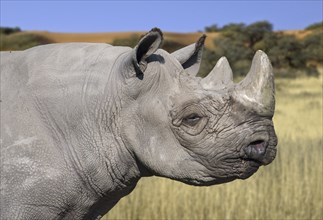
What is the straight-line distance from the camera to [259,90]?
1.61 m

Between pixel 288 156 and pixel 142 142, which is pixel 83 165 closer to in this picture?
pixel 142 142

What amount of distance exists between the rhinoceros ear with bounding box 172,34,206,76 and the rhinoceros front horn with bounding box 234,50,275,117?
0.25 meters

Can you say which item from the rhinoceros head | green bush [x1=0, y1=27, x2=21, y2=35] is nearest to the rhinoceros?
the rhinoceros head

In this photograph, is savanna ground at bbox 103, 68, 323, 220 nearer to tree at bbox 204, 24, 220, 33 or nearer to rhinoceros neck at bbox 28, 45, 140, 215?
rhinoceros neck at bbox 28, 45, 140, 215

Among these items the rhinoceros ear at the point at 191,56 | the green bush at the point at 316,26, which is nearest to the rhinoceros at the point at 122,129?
the rhinoceros ear at the point at 191,56

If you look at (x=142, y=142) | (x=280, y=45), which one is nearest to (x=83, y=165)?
(x=142, y=142)

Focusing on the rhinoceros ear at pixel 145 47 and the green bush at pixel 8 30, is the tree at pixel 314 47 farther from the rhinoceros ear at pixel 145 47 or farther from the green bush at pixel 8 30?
the rhinoceros ear at pixel 145 47

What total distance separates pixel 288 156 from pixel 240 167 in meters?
4.49

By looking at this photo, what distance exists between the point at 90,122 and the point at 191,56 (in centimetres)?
→ 42

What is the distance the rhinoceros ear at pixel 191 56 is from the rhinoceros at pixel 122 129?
6.5 inches

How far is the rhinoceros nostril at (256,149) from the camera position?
1556mm

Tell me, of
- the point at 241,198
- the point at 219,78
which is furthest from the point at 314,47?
the point at 219,78

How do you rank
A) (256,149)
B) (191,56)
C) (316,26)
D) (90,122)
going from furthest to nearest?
(316,26) → (191,56) → (90,122) → (256,149)

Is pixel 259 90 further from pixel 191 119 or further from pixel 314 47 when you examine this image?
pixel 314 47
